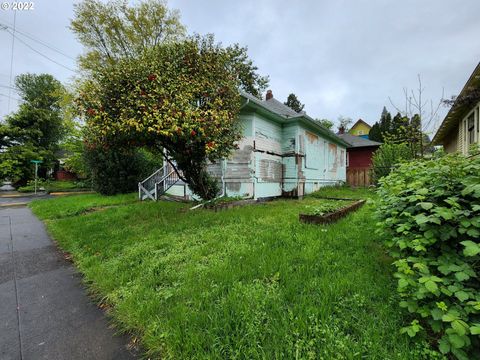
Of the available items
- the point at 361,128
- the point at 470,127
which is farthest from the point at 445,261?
the point at 361,128

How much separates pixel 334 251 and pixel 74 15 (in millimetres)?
21876

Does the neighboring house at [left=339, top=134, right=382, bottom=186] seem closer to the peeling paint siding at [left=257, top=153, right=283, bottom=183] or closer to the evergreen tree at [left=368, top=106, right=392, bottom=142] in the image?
the evergreen tree at [left=368, top=106, right=392, bottom=142]

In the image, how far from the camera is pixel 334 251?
3002 mm

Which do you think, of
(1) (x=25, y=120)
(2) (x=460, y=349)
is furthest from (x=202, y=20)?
(1) (x=25, y=120)

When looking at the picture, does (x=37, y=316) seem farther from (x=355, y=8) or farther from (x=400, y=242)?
(x=355, y=8)

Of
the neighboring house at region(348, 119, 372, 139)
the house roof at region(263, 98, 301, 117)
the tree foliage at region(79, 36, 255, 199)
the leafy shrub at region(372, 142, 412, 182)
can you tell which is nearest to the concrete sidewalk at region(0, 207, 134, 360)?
the tree foliage at region(79, 36, 255, 199)

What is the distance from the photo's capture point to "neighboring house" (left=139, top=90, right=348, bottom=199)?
772 centimetres

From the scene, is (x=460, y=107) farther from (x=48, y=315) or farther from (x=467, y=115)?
(x=48, y=315)

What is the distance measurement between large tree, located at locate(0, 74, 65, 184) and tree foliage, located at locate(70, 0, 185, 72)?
14.0 feet

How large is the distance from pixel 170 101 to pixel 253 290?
4.26 m

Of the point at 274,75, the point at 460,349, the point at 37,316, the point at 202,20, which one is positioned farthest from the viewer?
the point at 274,75

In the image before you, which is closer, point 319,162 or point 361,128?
point 319,162

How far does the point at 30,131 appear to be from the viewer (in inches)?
821

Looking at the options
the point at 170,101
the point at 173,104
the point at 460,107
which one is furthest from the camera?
the point at 460,107
